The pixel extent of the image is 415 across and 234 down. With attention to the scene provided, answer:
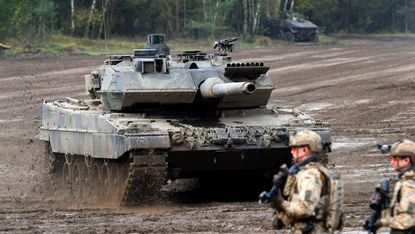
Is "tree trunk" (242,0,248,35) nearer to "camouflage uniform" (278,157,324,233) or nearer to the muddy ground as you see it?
the muddy ground

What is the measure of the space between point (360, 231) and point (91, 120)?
5.49m

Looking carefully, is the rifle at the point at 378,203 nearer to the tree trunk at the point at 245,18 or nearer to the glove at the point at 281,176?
the glove at the point at 281,176

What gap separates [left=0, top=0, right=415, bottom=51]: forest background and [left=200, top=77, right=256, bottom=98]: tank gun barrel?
2669cm

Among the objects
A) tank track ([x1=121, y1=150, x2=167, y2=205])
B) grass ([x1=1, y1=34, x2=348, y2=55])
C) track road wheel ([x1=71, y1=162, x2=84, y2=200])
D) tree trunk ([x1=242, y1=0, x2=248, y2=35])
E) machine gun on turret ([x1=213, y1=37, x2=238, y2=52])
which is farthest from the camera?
tree trunk ([x1=242, y1=0, x2=248, y2=35])

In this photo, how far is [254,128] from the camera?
1516 cm

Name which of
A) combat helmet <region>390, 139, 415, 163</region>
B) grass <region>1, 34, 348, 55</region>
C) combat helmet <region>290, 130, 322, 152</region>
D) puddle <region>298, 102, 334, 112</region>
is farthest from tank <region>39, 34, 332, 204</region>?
grass <region>1, 34, 348, 55</region>

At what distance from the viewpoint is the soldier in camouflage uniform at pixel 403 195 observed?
26.3ft

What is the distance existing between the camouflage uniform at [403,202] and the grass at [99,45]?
32.5 metres

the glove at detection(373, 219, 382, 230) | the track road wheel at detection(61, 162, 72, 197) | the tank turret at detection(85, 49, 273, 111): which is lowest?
the track road wheel at detection(61, 162, 72, 197)

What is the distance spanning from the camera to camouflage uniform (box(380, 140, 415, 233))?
8.01 meters

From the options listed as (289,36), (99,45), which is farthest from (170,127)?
(289,36)

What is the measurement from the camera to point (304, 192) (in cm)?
802

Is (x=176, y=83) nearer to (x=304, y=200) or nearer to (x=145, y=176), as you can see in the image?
(x=145, y=176)

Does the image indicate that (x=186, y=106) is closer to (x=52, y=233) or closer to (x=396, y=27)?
(x=52, y=233)
